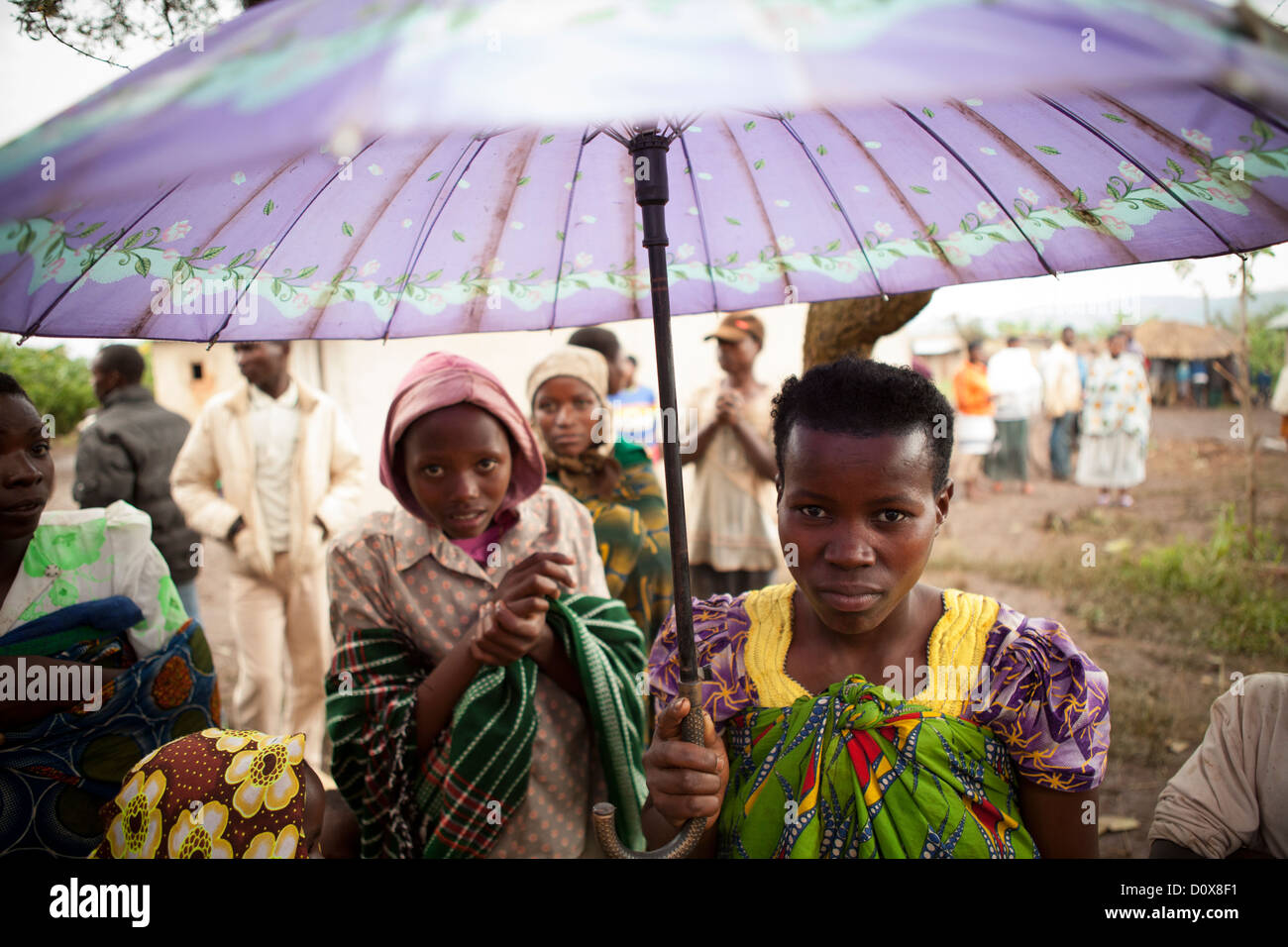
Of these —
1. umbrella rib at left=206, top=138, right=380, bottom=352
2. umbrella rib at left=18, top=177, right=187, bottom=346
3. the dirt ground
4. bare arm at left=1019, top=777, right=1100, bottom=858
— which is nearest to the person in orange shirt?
the dirt ground

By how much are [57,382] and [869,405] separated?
1383 centimetres

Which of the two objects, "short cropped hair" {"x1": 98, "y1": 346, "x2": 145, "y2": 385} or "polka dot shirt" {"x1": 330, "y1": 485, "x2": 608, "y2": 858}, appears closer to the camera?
"polka dot shirt" {"x1": 330, "y1": 485, "x2": 608, "y2": 858}

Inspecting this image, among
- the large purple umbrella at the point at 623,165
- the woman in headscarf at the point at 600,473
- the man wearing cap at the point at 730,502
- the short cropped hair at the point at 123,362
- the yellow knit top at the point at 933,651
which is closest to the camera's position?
the large purple umbrella at the point at 623,165

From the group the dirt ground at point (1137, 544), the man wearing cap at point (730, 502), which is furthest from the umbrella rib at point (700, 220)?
the dirt ground at point (1137, 544)

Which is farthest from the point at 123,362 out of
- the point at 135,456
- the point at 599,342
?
the point at 599,342

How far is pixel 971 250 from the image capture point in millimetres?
1976

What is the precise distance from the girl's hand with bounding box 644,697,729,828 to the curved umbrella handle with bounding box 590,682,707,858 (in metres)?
0.01

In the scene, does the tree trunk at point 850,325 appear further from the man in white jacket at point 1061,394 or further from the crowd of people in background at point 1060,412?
the man in white jacket at point 1061,394

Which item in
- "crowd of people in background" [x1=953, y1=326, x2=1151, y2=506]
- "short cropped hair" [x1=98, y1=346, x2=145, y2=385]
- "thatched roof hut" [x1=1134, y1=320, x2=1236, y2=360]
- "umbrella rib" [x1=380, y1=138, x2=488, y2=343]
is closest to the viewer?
"umbrella rib" [x1=380, y1=138, x2=488, y2=343]

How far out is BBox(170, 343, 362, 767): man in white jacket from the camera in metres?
4.77

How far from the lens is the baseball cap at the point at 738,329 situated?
4.75 metres

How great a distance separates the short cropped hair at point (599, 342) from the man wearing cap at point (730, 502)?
0.59 metres

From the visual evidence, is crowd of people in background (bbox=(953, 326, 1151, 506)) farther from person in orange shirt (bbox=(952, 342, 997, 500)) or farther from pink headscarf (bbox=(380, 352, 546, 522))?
pink headscarf (bbox=(380, 352, 546, 522))

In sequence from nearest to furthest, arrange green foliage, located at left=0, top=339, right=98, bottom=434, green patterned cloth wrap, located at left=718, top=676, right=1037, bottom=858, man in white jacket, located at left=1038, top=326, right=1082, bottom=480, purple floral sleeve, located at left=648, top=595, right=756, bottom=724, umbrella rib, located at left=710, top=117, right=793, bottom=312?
green patterned cloth wrap, located at left=718, top=676, right=1037, bottom=858
purple floral sleeve, located at left=648, top=595, right=756, bottom=724
umbrella rib, located at left=710, top=117, right=793, bottom=312
green foliage, located at left=0, top=339, right=98, bottom=434
man in white jacket, located at left=1038, top=326, right=1082, bottom=480
